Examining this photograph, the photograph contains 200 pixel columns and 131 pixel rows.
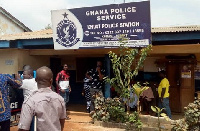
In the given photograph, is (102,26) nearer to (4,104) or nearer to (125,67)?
(125,67)

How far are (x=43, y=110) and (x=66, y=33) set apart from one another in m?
5.94

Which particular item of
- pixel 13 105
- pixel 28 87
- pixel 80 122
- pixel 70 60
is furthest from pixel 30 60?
pixel 28 87

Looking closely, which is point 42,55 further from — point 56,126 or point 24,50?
point 56,126

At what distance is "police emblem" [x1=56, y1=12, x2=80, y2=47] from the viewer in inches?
318

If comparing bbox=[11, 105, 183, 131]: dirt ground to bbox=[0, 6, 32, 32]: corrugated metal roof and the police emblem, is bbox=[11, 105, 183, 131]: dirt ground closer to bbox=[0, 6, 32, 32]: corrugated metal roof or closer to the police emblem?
the police emblem

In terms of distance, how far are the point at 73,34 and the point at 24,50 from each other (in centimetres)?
274

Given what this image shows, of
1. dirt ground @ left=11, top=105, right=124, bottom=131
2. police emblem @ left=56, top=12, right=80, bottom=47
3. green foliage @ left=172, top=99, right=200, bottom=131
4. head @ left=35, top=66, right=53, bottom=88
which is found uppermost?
police emblem @ left=56, top=12, right=80, bottom=47

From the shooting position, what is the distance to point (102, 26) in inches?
303

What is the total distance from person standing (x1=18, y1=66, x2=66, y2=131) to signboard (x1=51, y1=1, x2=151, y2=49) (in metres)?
4.93

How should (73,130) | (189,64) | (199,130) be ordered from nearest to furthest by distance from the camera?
(199,130) < (73,130) < (189,64)

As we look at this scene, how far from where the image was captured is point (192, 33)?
22.4 ft

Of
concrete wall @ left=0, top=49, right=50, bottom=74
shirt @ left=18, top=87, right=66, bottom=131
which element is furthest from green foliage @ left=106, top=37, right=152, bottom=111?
shirt @ left=18, top=87, right=66, bottom=131

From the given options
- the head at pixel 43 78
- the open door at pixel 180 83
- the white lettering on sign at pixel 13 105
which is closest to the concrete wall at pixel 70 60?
the open door at pixel 180 83

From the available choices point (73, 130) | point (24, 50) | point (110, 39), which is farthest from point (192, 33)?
point (24, 50)
